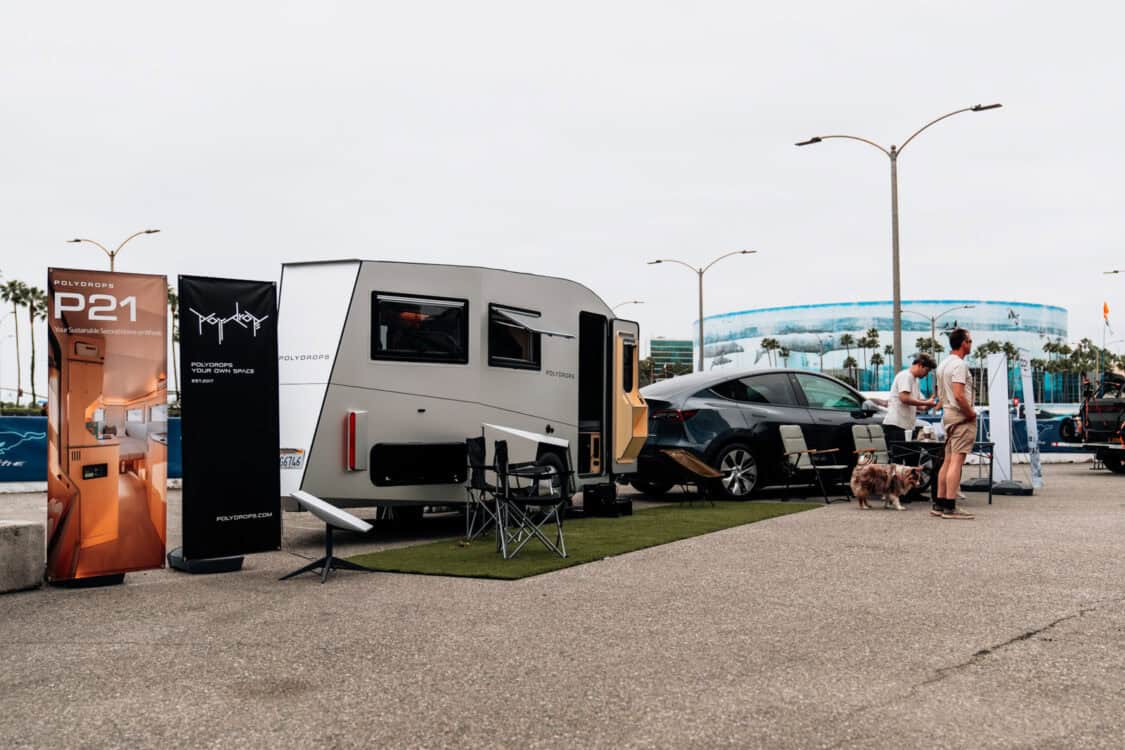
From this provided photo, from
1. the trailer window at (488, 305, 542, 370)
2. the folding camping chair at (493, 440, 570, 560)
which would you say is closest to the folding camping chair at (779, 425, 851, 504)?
the trailer window at (488, 305, 542, 370)

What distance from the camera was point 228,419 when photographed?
7461 mm

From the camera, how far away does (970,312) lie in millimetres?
109625

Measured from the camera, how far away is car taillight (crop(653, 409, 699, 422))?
41.6ft

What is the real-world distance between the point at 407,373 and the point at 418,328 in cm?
43

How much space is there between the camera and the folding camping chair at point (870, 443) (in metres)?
13.0

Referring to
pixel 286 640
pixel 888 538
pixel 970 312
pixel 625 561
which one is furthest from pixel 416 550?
pixel 970 312

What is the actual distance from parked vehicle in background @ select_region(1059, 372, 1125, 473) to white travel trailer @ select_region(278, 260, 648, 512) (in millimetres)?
12141

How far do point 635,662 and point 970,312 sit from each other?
114 m

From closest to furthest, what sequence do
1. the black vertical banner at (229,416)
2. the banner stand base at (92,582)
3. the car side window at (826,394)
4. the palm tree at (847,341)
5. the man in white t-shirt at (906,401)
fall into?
the banner stand base at (92,582), the black vertical banner at (229,416), the man in white t-shirt at (906,401), the car side window at (826,394), the palm tree at (847,341)

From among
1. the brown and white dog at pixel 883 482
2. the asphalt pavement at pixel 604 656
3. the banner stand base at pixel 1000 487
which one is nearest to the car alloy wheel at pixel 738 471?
the brown and white dog at pixel 883 482

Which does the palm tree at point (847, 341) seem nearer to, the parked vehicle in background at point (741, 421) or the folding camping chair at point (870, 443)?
the parked vehicle in background at point (741, 421)

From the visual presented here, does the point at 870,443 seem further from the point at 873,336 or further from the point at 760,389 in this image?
the point at 873,336

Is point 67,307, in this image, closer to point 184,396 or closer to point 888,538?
point 184,396

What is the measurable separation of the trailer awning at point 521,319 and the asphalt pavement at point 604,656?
300 cm
